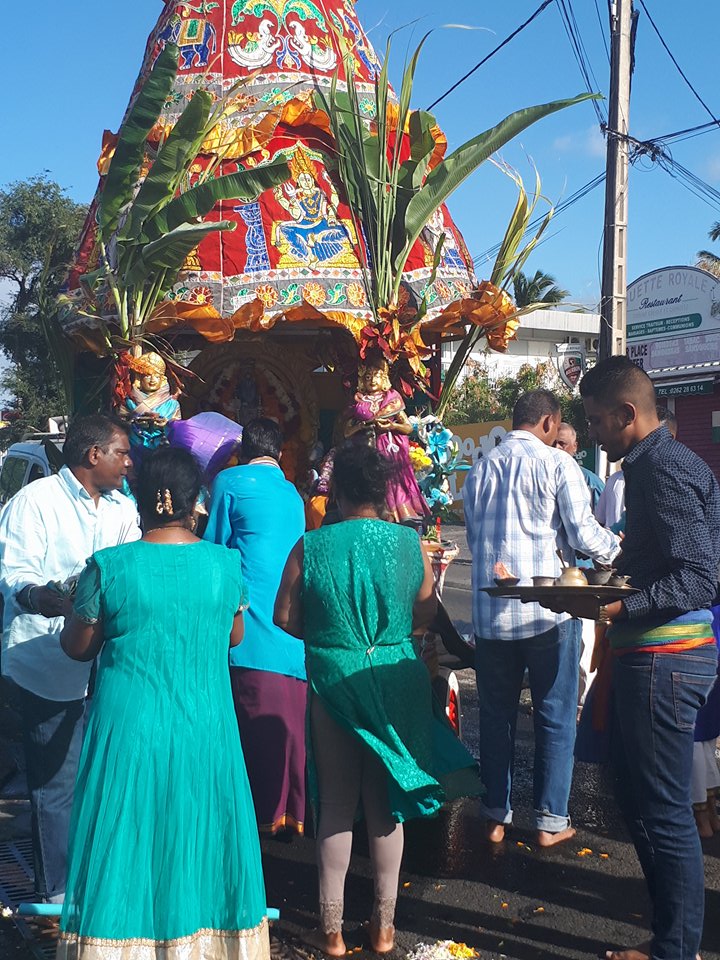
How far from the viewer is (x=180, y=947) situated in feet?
9.91

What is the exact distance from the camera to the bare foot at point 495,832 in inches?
191

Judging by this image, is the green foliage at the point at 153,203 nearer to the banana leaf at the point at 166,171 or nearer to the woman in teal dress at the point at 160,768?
the banana leaf at the point at 166,171

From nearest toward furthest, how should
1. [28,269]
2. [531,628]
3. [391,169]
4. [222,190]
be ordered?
[531,628] < [222,190] < [391,169] < [28,269]

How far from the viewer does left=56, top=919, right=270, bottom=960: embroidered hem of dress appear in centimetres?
296

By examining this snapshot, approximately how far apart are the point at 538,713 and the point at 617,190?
27.5 ft

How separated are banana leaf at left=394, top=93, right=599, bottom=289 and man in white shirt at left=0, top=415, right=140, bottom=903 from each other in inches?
120

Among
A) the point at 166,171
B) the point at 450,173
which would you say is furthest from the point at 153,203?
the point at 450,173

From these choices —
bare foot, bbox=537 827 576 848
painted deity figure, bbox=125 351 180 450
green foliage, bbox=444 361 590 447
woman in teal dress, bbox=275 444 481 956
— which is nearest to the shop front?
green foliage, bbox=444 361 590 447

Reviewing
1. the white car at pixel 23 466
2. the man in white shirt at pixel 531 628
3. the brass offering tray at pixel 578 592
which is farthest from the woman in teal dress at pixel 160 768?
the white car at pixel 23 466

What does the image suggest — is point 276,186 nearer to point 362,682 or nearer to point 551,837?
point 362,682

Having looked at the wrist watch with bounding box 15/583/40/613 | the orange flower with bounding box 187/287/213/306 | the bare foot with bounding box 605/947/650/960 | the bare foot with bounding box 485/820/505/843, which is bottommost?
the bare foot with bounding box 605/947/650/960

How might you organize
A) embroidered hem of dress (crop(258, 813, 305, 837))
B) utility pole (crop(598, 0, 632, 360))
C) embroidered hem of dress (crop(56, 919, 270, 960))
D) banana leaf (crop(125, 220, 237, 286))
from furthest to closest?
1. utility pole (crop(598, 0, 632, 360))
2. banana leaf (crop(125, 220, 237, 286))
3. embroidered hem of dress (crop(258, 813, 305, 837))
4. embroidered hem of dress (crop(56, 919, 270, 960))

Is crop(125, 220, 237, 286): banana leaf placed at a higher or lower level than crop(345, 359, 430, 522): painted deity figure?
higher

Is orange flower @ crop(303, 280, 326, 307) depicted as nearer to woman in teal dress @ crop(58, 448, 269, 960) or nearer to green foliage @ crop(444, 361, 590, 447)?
woman in teal dress @ crop(58, 448, 269, 960)
